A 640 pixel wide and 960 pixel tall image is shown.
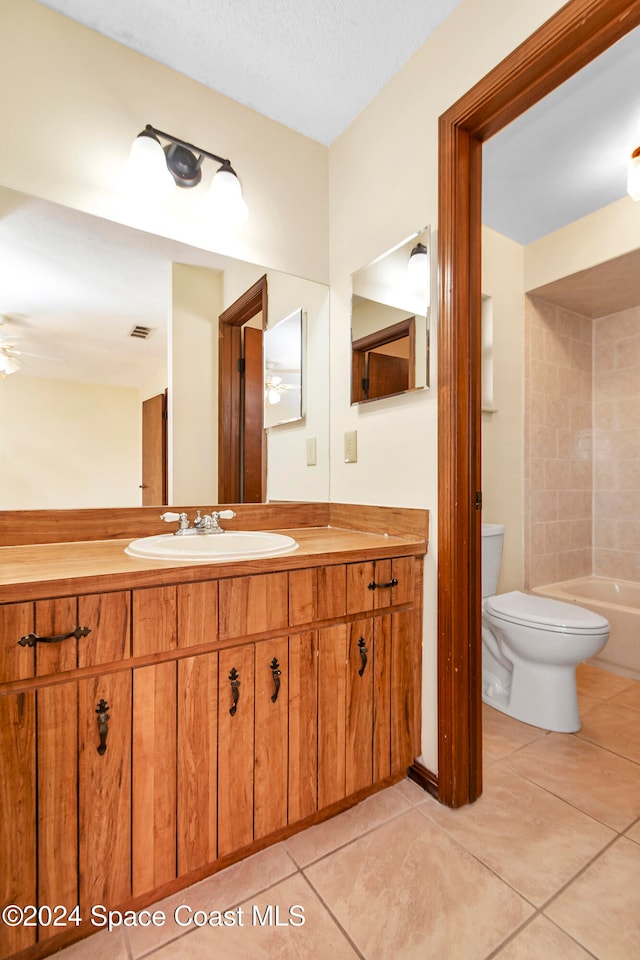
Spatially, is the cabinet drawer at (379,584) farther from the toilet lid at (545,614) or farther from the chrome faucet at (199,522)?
the toilet lid at (545,614)

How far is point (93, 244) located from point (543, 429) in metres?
2.51

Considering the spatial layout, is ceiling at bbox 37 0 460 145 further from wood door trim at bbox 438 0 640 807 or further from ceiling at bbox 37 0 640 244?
wood door trim at bbox 438 0 640 807

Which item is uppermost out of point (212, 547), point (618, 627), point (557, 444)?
point (557, 444)

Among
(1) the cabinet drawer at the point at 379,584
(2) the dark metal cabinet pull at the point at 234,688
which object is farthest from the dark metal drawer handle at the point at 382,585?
(2) the dark metal cabinet pull at the point at 234,688

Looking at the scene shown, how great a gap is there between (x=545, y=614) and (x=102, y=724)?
1722mm

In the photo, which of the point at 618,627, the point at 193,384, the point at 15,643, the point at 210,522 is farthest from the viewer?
the point at 618,627

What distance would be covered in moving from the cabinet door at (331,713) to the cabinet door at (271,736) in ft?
0.36

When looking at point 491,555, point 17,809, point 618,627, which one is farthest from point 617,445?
point 17,809

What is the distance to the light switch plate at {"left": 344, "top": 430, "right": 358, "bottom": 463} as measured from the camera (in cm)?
174

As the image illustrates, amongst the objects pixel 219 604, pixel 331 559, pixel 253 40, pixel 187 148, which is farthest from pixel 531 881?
pixel 253 40

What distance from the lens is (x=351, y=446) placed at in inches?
69.2

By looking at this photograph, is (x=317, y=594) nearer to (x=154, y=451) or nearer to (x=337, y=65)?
(x=154, y=451)

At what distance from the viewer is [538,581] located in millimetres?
2615

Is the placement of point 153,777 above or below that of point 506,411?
below
